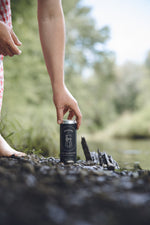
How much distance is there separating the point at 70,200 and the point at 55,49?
3.52ft

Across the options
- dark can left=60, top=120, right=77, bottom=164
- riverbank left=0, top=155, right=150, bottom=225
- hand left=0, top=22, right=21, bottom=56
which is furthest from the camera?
dark can left=60, top=120, right=77, bottom=164

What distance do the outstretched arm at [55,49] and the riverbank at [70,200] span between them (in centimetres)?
63

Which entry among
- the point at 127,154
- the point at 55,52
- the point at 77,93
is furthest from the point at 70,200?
the point at 77,93

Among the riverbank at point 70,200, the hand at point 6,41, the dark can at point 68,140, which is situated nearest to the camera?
the riverbank at point 70,200

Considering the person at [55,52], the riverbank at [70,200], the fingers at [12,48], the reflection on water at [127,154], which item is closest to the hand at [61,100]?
the person at [55,52]

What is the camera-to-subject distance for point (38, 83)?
28.4ft

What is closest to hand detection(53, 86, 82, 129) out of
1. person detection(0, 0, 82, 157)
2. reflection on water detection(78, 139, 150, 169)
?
person detection(0, 0, 82, 157)

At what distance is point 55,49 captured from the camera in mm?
1610

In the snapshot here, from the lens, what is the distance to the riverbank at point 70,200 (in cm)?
68

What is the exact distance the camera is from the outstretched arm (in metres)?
1.59

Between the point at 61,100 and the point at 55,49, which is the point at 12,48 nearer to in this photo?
the point at 55,49

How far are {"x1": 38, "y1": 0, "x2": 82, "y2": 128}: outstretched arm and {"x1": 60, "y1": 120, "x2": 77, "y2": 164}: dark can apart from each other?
0.06m

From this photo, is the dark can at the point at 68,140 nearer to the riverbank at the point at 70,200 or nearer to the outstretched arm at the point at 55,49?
the outstretched arm at the point at 55,49

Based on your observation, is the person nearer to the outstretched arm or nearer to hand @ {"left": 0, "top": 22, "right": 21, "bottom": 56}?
the outstretched arm
